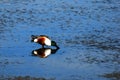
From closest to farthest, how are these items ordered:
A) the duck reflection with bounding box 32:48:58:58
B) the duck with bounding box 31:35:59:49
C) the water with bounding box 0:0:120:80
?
the water with bounding box 0:0:120:80
the duck reflection with bounding box 32:48:58:58
the duck with bounding box 31:35:59:49

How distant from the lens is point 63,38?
1265 centimetres

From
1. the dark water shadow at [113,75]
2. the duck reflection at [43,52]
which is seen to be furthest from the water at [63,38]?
the duck reflection at [43,52]

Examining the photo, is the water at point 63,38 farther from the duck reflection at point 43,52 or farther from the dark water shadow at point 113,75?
the duck reflection at point 43,52

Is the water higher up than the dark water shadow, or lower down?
higher up

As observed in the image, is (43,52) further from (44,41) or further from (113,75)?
(113,75)

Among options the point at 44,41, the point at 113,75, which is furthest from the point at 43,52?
the point at 113,75

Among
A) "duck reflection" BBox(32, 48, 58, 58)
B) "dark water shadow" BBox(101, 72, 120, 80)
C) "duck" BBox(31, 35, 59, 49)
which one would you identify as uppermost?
"duck" BBox(31, 35, 59, 49)

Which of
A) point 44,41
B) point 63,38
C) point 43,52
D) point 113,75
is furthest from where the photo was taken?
point 63,38

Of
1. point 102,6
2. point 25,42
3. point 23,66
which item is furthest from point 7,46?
point 102,6

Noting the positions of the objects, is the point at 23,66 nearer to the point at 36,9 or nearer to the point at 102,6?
the point at 36,9

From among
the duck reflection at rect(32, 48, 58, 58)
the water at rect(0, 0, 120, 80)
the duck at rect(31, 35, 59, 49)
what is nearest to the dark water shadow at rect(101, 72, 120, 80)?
the water at rect(0, 0, 120, 80)

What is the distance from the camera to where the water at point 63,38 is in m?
9.78

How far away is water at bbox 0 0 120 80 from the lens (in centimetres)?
978

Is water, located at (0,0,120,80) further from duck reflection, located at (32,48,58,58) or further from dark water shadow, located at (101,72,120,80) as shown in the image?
duck reflection, located at (32,48,58,58)
